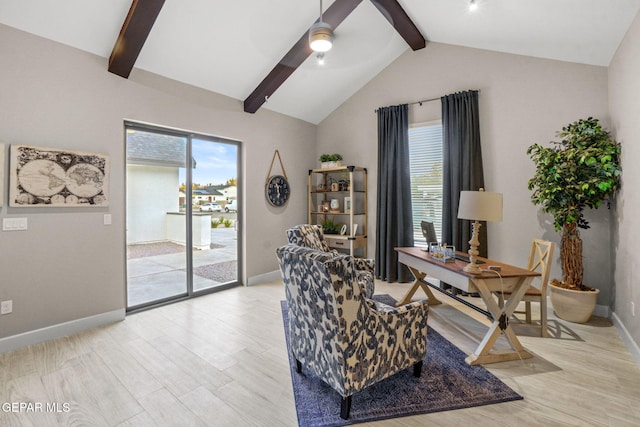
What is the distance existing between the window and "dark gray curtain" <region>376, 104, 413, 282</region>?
0.13 meters

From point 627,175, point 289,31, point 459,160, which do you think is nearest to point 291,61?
point 289,31

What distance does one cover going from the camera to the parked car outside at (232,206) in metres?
4.69

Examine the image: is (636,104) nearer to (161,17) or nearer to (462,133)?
(462,133)

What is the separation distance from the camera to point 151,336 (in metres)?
3.01

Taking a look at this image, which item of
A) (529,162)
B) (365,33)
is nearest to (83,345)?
(365,33)

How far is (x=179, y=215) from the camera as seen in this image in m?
4.10

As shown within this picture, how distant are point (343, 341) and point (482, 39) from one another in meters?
4.13

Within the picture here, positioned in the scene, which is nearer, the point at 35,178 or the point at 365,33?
the point at 35,178

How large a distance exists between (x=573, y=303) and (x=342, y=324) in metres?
2.94

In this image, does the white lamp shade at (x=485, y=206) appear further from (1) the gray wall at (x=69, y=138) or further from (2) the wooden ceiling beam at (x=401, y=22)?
(1) the gray wall at (x=69, y=138)

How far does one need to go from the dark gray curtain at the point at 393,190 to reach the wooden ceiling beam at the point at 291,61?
5.42 feet

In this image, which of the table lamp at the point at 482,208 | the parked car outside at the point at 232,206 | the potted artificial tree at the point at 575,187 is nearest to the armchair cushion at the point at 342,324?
the table lamp at the point at 482,208

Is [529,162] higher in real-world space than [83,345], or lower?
higher

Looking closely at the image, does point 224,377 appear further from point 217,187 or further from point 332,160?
point 332,160
